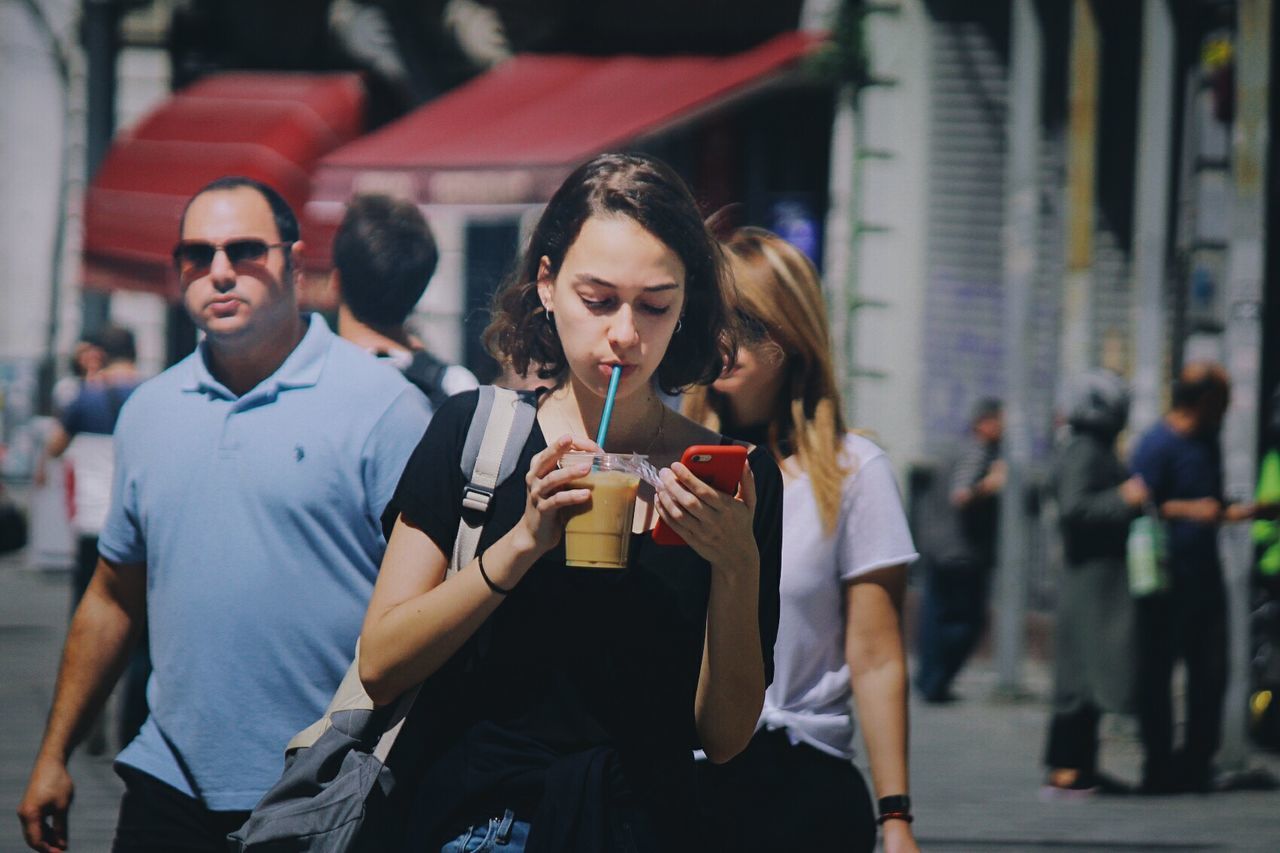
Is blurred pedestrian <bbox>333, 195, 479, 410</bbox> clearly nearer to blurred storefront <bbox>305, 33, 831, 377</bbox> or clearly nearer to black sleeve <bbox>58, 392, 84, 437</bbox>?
black sleeve <bbox>58, 392, 84, 437</bbox>

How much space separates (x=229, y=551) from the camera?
3.48 metres

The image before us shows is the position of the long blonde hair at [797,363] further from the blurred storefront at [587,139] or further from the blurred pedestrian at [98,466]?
the blurred storefront at [587,139]

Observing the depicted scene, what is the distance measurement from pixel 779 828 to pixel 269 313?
1.32 meters

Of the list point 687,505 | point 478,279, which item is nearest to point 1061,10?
point 478,279

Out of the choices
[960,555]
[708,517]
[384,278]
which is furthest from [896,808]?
[960,555]

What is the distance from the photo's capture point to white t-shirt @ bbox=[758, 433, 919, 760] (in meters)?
3.56

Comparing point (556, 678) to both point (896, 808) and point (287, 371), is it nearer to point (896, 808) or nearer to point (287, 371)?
point (896, 808)

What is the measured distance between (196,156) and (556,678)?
49.8ft

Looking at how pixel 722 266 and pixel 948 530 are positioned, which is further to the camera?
pixel 948 530

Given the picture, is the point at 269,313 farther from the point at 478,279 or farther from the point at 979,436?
the point at 979,436

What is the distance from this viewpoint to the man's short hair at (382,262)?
4742 mm

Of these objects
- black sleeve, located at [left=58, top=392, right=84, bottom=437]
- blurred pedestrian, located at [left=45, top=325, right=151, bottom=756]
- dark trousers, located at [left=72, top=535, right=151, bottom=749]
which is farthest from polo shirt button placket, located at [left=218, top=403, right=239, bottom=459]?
black sleeve, located at [left=58, top=392, right=84, bottom=437]

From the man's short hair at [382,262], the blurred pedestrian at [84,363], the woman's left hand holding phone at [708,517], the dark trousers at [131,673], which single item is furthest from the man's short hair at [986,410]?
the woman's left hand holding phone at [708,517]

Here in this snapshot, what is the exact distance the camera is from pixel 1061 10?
11.8m
